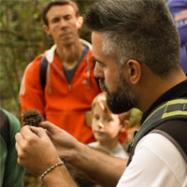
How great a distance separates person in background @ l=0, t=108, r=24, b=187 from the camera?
2.72 metres

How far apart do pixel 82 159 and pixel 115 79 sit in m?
0.78

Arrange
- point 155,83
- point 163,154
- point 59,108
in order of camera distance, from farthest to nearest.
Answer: point 59,108, point 155,83, point 163,154

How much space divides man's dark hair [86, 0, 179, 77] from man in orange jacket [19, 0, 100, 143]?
2499mm

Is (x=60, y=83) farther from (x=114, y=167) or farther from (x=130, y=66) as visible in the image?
(x=130, y=66)

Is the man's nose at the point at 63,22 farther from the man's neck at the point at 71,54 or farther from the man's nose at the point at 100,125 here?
the man's nose at the point at 100,125

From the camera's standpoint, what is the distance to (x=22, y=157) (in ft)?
8.23

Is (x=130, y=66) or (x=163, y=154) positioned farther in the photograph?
(x=130, y=66)

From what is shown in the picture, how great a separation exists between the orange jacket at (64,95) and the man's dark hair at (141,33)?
251 centimetres

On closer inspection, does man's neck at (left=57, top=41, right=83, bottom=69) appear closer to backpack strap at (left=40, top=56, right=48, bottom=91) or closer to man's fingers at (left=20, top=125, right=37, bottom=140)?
backpack strap at (left=40, top=56, right=48, bottom=91)

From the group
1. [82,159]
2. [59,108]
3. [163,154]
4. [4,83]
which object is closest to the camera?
[163,154]

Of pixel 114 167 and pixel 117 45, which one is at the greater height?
pixel 117 45

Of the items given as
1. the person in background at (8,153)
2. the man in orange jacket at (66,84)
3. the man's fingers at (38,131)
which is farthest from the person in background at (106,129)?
the man's fingers at (38,131)

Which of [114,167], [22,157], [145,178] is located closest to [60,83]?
[114,167]

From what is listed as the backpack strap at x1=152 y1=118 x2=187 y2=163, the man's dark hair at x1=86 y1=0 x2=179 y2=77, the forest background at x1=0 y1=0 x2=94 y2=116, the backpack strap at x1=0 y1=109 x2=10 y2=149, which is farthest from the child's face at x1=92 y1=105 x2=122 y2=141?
the forest background at x1=0 y1=0 x2=94 y2=116
